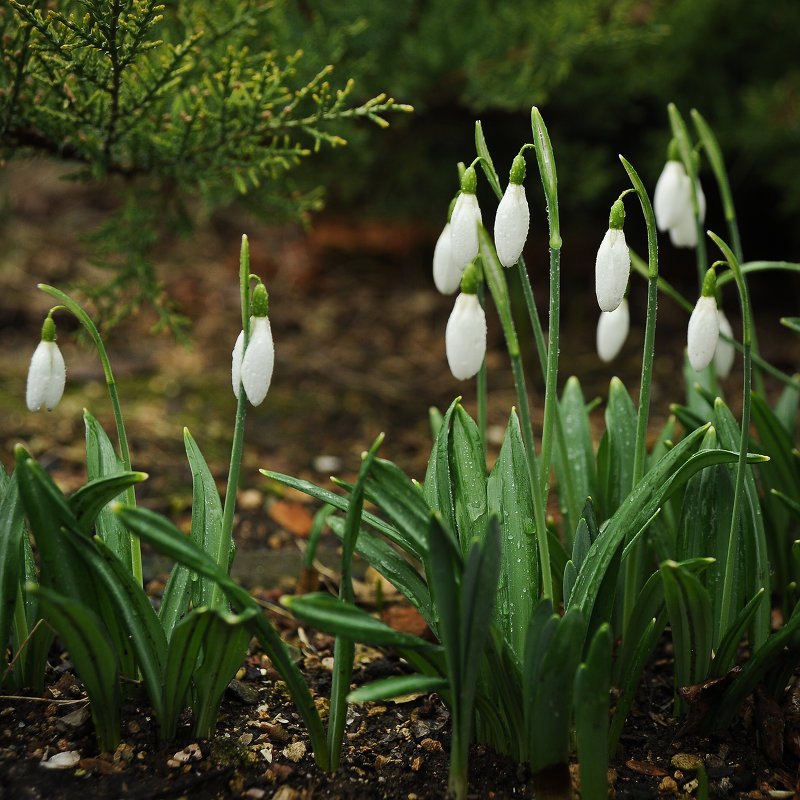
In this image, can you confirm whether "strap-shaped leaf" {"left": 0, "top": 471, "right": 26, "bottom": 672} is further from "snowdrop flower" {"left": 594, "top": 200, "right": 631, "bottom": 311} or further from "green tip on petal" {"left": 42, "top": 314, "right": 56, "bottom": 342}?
"snowdrop flower" {"left": 594, "top": 200, "right": 631, "bottom": 311}

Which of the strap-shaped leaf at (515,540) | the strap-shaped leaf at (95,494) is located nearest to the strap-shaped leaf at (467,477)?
the strap-shaped leaf at (515,540)

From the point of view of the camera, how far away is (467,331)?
1687 mm

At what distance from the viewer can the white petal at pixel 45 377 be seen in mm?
1749

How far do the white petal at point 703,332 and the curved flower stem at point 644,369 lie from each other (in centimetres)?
9

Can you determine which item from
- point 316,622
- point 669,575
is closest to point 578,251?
point 669,575

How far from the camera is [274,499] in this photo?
3.43 m

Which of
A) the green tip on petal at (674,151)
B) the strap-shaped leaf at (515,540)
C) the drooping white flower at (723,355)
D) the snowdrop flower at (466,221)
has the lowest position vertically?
the strap-shaped leaf at (515,540)

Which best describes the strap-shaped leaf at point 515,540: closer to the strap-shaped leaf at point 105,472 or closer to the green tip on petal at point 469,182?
A: the green tip on petal at point 469,182

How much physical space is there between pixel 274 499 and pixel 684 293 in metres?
3.32

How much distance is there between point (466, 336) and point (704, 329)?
55cm

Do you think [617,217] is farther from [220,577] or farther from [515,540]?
[220,577]

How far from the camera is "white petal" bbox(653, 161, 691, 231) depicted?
2.34m

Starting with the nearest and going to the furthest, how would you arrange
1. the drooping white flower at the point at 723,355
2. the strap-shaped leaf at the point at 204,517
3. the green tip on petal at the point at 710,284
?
1. the green tip on petal at the point at 710,284
2. the strap-shaped leaf at the point at 204,517
3. the drooping white flower at the point at 723,355

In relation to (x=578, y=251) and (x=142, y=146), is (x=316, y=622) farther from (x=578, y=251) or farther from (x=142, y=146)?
(x=578, y=251)
